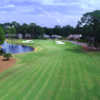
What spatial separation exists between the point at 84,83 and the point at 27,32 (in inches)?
2857

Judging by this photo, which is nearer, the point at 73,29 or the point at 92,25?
the point at 92,25

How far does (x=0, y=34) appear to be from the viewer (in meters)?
23.8

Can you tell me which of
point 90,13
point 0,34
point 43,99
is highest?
point 90,13

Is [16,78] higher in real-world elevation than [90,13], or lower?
lower

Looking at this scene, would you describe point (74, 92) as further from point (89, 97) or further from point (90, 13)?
point (90, 13)

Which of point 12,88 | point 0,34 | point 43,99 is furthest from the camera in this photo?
point 0,34

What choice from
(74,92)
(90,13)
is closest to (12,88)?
(74,92)

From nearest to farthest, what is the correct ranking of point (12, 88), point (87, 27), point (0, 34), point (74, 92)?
point (74, 92)
point (12, 88)
point (0, 34)
point (87, 27)

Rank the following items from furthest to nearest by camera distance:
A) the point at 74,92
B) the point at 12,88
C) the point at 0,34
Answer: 1. the point at 0,34
2. the point at 12,88
3. the point at 74,92

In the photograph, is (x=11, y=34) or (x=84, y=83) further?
(x=11, y=34)

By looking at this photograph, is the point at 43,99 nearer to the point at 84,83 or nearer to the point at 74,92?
the point at 74,92

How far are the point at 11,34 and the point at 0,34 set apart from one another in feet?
175

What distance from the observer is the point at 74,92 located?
6809mm

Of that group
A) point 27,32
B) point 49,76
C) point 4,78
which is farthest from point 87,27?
point 27,32
